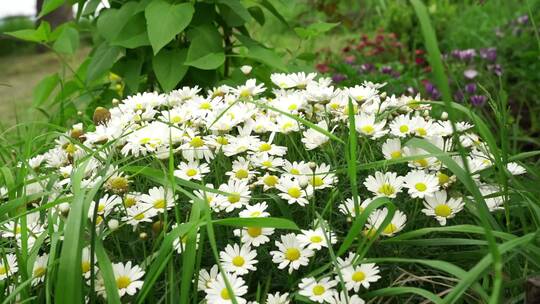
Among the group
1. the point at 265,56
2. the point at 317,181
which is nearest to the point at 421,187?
the point at 317,181

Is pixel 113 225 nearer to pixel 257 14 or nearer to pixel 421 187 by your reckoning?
pixel 421 187

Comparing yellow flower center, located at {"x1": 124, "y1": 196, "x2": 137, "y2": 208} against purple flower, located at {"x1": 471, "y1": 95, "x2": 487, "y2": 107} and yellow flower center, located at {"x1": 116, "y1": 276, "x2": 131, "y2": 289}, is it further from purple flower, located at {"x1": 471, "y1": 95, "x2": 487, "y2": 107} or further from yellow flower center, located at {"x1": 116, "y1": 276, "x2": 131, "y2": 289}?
purple flower, located at {"x1": 471, "y1": 95, "x2": 487, "y2": 107}

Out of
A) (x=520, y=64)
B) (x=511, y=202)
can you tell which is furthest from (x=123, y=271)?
(x=520, y=64)

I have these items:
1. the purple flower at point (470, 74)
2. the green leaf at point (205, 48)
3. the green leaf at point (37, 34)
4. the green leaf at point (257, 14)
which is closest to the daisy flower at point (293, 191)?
the green leaf at point (205, 48)

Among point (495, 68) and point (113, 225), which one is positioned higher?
point (113, 225)

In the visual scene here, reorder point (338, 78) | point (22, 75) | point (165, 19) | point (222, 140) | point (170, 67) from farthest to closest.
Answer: point (22, 75) < point (338, 78) < point (170, 67) < point (165, 19) < point (222, 140)

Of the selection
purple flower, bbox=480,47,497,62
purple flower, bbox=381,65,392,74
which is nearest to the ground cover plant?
purple flower, bbox=381,65,392,74

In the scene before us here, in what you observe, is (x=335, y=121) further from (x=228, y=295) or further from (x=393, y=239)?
(x=228, y=295)

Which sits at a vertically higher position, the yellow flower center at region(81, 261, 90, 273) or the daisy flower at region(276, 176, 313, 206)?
the daisy flower at region(276, 176, 313, 206)
